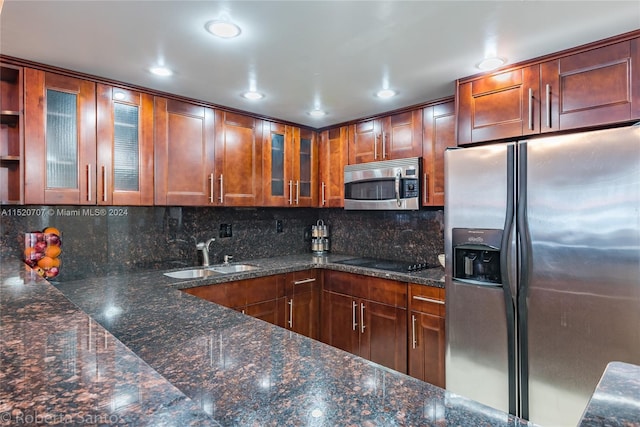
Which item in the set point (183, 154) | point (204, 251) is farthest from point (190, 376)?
point (204, 251)

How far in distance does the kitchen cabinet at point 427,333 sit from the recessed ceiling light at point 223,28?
1.88 metres

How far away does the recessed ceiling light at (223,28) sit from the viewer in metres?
1.55

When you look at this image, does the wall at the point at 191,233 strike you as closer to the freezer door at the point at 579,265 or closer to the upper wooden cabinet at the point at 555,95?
the upper wooden cabinet at the point at 555,95

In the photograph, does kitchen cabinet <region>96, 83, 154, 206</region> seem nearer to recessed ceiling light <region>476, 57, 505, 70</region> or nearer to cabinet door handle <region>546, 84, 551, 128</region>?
recessed ceiling light <region>476, 57, 505, 70</region>

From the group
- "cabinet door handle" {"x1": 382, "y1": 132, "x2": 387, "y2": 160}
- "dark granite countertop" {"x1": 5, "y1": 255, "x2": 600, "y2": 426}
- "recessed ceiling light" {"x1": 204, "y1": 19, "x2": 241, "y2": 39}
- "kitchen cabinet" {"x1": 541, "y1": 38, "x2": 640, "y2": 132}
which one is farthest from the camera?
"cabinet door handle" {"x1": 382, "y1": 132, "x2": 387, "y2": 160}

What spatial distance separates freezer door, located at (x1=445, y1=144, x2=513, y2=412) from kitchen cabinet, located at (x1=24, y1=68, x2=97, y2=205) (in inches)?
86.0

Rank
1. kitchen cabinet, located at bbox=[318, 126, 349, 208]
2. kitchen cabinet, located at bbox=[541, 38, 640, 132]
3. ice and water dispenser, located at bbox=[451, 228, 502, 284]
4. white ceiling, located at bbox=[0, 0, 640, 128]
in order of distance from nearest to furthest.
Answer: white ceiling, located at bbox=[0, 0, 640, 128], kitchen cabinet, located at bbox=[541, 38, 640, 132], ice and water dispenser, located at bbox=[451, 228, 502, 284], kitchen cabinet, located at bbox=[318, 126, 349, 208]

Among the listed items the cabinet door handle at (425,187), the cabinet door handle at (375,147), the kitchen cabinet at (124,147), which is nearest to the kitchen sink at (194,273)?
the kitchen cabinet at (124,147)

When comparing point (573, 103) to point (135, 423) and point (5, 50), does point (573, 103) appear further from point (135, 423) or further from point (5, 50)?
point (5, 50)

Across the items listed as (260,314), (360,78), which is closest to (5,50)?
(360,78)

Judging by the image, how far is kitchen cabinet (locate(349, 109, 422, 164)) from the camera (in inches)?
111

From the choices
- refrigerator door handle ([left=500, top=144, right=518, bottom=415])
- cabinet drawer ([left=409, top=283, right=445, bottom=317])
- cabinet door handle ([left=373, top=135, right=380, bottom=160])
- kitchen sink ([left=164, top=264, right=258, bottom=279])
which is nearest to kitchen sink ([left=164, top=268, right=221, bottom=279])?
kitchen sink ([left=164, top=264, right=258, bottom=279])

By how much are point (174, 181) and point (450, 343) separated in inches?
83.2

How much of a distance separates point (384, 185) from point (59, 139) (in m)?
2.24
